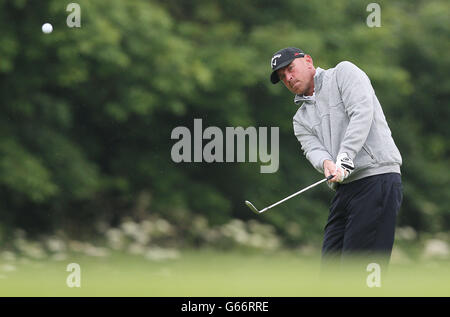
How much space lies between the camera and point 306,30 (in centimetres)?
1007

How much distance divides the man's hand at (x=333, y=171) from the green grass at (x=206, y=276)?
1.79 ft

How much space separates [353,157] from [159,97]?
18.4 feet

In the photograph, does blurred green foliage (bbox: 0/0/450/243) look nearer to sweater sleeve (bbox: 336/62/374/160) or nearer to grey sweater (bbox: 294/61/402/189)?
grey sweater (bbox: 294/61/402/189)

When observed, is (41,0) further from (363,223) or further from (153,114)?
(363,223)

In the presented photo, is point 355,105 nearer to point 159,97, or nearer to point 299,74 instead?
point 299,74

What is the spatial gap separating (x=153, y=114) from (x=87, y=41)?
5.98ft

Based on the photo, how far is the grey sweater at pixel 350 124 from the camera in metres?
4.02

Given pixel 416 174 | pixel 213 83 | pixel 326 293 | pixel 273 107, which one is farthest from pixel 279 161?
pixel 326 293

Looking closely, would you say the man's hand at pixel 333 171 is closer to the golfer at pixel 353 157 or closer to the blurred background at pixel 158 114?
the golfer at pixel 353 157

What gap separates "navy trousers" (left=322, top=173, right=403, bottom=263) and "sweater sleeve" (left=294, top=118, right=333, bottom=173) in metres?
0.19

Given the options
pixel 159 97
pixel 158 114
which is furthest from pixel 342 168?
pixel 158 114

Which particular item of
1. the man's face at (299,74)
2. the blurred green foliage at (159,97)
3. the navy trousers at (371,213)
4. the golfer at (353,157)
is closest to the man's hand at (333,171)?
the golfer at (353,157)

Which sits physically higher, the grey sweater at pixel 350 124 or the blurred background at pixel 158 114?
the blurred background at pixel 158 114

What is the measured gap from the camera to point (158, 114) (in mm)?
10188
